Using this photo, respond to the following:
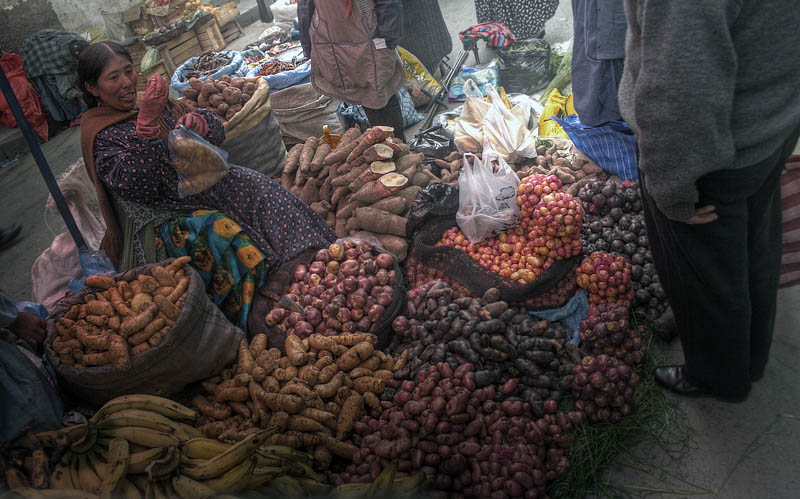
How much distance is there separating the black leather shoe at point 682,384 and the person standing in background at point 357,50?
115 inches

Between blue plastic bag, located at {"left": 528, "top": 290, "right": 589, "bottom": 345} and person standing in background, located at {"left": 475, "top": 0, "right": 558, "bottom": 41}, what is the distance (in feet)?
15.6

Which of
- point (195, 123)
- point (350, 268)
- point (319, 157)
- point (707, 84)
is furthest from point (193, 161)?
point (707, 84)

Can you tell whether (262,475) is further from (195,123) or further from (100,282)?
(195,123)

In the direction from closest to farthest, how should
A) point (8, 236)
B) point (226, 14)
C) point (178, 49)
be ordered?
point (8, 236) → point (178, 49) → point (226, 14)

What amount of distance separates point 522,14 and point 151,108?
522cm

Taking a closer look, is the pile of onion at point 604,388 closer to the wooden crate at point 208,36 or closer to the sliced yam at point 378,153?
the sliced yam at point 378,153

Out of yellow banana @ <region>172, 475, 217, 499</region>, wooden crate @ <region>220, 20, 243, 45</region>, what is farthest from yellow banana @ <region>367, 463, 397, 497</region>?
wooden crate @ <region>220, 20, 243, 45</region>

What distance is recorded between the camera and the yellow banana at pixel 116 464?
1670 millimetres

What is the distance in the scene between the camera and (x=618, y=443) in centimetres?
216

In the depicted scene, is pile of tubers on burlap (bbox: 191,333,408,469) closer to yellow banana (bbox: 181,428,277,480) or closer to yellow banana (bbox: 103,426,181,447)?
yellow banana (bbox: 103,426,181,447)

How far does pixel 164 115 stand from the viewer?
3.00 m

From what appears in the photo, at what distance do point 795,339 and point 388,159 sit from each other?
2690 mm

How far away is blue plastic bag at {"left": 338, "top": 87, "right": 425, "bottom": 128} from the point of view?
5180 millimetres

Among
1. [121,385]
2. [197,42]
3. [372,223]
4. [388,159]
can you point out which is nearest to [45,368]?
[121,385]
